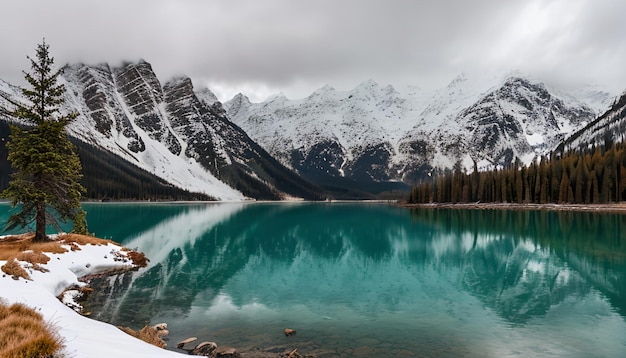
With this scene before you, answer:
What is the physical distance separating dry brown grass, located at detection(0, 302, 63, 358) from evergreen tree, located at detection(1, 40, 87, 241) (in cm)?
2465

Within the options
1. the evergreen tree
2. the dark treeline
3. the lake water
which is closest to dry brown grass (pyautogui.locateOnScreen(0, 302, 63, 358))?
the lake water

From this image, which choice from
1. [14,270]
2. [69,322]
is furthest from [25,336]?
[14,270]

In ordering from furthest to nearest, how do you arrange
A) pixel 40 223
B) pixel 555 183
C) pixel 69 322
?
pixel 555 183 < pixel 40 223 < pixel 69 322

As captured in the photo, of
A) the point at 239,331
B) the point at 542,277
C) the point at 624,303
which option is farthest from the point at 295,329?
the point at 542,277

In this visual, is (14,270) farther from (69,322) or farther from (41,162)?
(41,162)

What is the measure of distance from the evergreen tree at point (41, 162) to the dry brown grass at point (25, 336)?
2465 cm

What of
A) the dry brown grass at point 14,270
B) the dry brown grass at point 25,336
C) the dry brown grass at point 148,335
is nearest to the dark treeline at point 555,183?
the dry brown grass at point 148,335

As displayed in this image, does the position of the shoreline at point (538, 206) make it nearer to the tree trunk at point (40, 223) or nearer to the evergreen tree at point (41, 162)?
the evergreen tree at point (41, 162)

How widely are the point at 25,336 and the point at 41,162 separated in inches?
1125

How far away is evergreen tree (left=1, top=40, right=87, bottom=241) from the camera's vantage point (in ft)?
108

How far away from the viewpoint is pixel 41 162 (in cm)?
3325

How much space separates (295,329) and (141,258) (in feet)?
86.5

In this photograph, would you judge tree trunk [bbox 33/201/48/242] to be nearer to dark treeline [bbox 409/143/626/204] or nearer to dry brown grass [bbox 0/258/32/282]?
dry brown grass [bbox 0/258/32/282]

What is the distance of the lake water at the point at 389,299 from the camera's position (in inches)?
738
